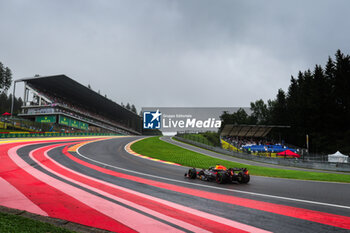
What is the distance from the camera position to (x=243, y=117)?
79812 millimetres

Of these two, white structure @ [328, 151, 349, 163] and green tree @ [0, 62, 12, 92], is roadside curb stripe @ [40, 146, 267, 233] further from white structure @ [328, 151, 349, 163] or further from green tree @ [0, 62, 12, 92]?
green tree @ [0, 62, 12, 92]

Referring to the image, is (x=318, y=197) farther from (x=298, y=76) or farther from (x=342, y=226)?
(x=298, y=76)

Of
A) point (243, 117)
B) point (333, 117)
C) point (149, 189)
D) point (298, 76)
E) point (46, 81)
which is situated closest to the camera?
point (149, 189)

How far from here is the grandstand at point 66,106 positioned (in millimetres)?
59562

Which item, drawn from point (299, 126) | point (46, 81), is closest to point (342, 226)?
point (299, 126)

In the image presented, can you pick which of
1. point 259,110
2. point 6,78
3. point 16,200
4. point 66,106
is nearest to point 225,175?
point 16,200

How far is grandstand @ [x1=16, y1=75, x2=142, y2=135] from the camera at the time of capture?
195ft

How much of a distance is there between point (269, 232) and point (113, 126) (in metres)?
88.6

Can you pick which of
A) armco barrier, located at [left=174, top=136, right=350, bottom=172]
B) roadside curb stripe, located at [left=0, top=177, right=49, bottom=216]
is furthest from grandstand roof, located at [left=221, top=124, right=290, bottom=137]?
roadside curb stripe, located at [left=0, top=177, right=49, bottom=216]

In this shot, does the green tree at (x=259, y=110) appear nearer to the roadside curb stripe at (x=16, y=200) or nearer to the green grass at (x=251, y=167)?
the green grass at (x=251, y=167)

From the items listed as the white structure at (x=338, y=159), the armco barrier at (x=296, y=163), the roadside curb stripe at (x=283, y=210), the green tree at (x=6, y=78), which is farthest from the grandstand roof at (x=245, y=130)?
the green tree at (x=6, y=78)

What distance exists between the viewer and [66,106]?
2525 inches

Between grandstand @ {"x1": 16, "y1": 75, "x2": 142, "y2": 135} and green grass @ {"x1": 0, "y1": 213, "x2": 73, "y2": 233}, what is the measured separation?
156 ft

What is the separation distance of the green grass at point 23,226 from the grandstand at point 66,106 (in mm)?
47588
